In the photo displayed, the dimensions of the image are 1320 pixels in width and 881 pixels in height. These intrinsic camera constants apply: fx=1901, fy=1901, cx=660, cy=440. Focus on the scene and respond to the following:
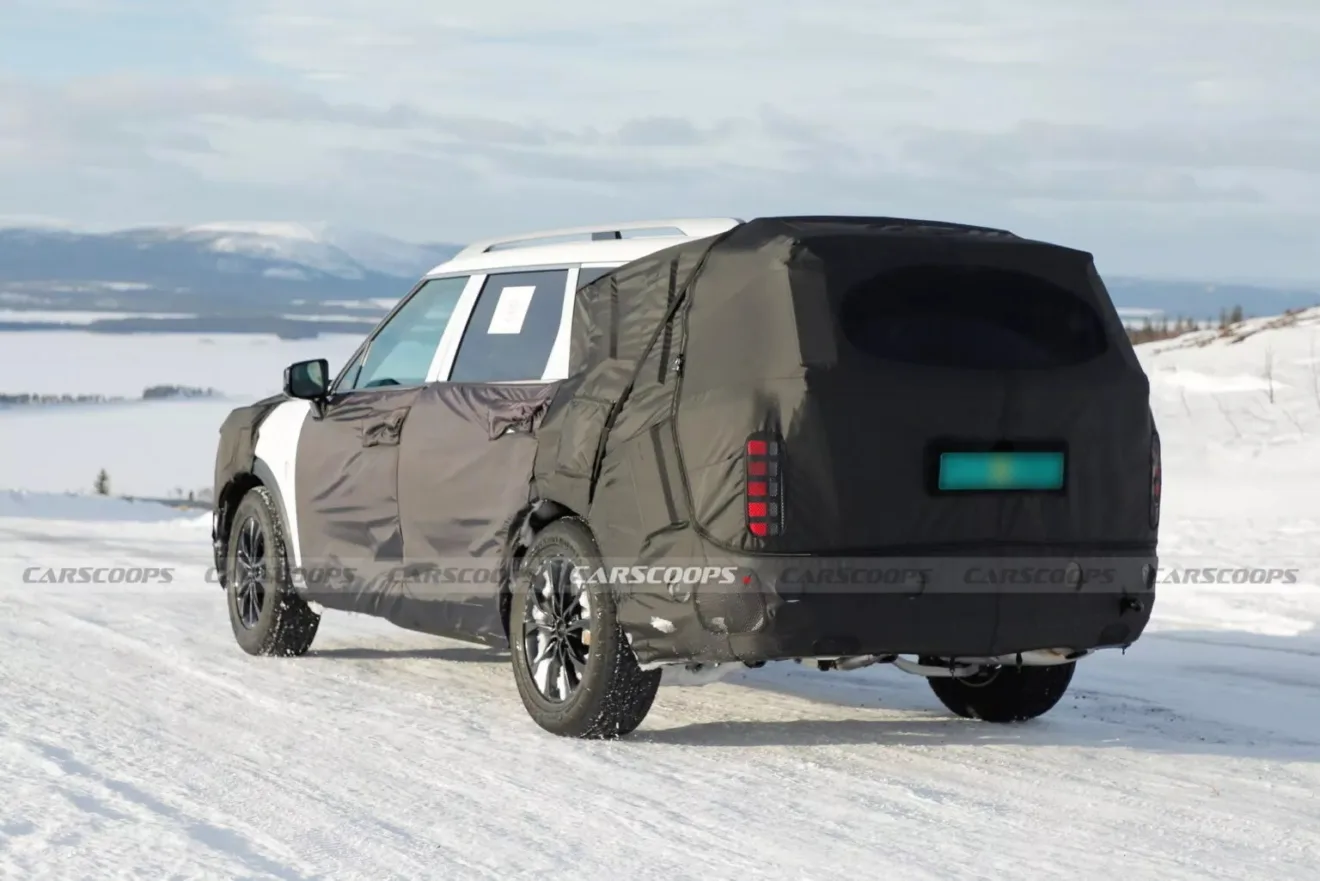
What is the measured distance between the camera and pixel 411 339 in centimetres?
Answer: 870

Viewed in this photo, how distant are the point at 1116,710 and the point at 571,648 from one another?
2.55m

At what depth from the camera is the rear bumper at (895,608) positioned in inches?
250

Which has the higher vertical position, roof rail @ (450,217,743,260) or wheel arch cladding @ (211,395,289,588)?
roof rail @ (450,217,743,260)

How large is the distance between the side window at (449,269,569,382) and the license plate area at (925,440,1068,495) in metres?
1.90

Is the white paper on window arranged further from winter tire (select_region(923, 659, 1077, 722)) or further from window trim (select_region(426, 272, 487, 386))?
winter tire (select_region(923, 659, 1077, 722))

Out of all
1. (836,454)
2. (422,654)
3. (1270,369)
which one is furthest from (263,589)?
(1270,369)

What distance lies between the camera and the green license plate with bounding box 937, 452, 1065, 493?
652 cm

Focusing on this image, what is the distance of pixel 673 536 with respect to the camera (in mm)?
6578

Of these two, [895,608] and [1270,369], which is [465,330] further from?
[1270,369]

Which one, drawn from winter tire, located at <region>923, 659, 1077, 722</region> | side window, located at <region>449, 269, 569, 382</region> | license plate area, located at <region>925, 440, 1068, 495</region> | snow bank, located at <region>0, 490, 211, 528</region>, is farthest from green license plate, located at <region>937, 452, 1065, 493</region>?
snow bank, located at <region>0, 490, 211, 528</region>

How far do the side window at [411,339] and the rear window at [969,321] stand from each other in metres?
2.47

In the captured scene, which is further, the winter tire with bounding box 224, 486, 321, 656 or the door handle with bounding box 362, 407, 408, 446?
the winter tire with bounding box 224, 486, 321, 656

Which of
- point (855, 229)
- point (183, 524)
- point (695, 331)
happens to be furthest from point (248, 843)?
point (183, 524)

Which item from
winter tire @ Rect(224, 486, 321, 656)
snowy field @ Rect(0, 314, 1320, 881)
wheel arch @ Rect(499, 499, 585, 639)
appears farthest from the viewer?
winter tire @ Rect(224, 486, 321, 656)
